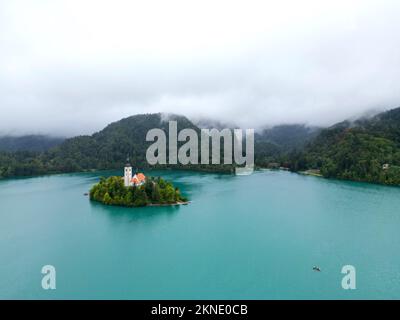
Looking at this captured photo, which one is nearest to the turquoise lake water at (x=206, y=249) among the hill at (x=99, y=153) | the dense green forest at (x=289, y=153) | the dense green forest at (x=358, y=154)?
the dense green forest at (x=358, y=154)

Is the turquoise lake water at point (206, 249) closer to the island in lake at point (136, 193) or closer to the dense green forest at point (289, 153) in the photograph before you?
the island in lake at point (136, 193)

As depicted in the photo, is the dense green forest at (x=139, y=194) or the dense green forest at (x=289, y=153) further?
the dense green forest at (x=289, y=153)

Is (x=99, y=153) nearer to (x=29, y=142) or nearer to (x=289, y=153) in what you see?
(x=289, y=153)

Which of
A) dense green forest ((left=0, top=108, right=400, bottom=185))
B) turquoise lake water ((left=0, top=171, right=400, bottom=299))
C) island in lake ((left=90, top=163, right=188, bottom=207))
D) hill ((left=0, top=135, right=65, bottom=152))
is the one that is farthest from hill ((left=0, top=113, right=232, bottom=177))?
hill ((left=0, top=135, right=65, bottom=152))

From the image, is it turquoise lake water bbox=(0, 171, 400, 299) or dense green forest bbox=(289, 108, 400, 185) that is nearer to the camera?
turquoise lake water bbox=(0, 171, 400, 299)

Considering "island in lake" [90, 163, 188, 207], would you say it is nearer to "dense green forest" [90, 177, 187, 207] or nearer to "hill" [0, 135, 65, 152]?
"dense green forest" [90, 177, 187, 207]

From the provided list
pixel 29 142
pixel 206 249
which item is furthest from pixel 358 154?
pixel 29 142
